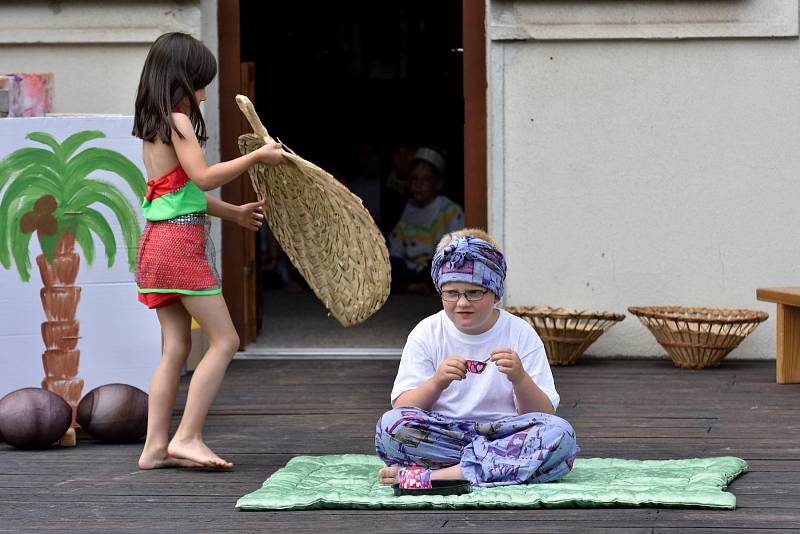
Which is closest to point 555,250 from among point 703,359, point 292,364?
point 703,359

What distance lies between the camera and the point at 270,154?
4621mm

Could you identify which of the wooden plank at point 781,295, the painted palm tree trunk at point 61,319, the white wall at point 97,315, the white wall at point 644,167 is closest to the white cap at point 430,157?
the white wall at point 644,167

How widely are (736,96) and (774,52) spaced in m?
0.31

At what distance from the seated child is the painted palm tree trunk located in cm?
165

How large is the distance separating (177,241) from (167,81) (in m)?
0.55

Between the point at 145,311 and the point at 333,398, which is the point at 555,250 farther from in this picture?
the point at 145,311

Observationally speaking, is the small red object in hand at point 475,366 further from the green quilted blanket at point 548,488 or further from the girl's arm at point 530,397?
the green quilted blanket at point 548,488

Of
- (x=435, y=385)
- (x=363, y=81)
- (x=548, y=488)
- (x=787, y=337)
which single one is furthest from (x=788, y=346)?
(x=363, y=81)

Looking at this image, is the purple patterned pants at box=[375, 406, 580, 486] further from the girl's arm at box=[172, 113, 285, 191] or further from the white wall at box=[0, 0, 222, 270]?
the white wall at box=[0, 0, 222, 270]

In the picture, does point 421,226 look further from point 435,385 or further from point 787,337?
point 435,385

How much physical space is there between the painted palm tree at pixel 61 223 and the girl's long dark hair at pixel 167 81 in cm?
79

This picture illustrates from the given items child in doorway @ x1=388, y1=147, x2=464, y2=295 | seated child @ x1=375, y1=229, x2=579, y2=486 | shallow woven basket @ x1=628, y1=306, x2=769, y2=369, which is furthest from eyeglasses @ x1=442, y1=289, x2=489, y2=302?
child in doorway @ x1=388, y1=147, x2=464, y2=295

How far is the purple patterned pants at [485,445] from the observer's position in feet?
14.1

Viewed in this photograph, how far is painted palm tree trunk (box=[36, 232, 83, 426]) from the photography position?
551 centimetres
